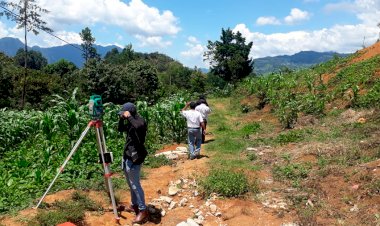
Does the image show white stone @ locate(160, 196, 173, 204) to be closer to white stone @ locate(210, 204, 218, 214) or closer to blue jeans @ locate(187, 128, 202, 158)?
white stone @ locate(210, 204, 218, 214)

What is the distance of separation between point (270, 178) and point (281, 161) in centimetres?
113

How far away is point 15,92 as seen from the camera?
36.2 metres

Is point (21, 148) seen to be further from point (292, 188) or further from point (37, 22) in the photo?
point (37, 22)

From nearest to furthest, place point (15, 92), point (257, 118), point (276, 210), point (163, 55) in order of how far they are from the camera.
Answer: point (276, 210)
point (257, 118)
point (15, 92)
point (163, 55)

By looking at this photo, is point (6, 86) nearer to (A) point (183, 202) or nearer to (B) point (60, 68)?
(B) point (60, 68)

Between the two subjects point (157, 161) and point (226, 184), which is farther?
point (157, 161)

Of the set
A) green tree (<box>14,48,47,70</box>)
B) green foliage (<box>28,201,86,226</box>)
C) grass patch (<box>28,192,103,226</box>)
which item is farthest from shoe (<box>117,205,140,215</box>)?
green tree (<box>14,48,47,70</box>)

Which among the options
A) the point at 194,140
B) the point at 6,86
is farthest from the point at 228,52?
the point at 194,140

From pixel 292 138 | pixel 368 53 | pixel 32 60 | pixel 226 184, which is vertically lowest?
pixel 226 184

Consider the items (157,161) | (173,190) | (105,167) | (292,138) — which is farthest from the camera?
(292,138)

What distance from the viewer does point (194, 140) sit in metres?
10.0

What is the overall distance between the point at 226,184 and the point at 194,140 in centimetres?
308

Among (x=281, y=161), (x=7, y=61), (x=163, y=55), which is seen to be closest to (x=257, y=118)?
(x=281, y=161)

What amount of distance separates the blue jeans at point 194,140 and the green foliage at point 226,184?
247cm
